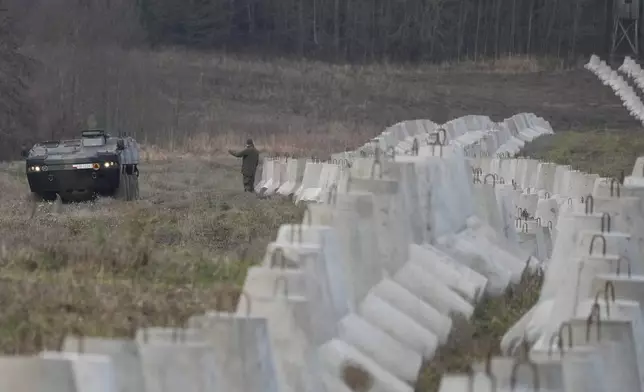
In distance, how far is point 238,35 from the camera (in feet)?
294

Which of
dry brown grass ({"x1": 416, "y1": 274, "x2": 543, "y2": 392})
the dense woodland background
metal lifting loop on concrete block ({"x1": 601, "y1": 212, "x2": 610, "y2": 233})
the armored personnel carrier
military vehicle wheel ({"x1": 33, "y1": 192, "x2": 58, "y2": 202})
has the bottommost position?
military vehicle wheel ({"x1": 33, "y1": 192, "x2": 58, "y2": 202})

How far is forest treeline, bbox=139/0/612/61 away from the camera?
86875 mm

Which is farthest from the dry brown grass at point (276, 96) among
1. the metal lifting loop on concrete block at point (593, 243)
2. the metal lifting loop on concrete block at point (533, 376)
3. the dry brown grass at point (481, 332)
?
the metal lifting loop on concrete block at point (533, 376)

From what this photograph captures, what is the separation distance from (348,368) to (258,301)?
Answer: 0.79 meters

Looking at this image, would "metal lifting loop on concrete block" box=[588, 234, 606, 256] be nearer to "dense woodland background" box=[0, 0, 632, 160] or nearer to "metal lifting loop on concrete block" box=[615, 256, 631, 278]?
"metal lifting loop on concrete block" box=[615, 256, 631, 278]

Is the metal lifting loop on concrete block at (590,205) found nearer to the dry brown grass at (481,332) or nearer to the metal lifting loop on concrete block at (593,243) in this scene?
the metal lifting loop on concrete block at (593,243)

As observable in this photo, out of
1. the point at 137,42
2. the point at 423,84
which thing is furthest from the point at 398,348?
the point at 137,42

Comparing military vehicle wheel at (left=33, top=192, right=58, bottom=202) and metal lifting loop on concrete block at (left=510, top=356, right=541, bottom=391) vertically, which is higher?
metal lifting loop on concrete block at (left=510, top=356, right=541, bottom=391)

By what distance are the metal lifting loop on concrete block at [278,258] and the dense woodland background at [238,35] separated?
1412 inches

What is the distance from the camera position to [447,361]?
1045 cm

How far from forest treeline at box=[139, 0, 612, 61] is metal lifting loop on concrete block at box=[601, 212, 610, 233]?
2931 inches

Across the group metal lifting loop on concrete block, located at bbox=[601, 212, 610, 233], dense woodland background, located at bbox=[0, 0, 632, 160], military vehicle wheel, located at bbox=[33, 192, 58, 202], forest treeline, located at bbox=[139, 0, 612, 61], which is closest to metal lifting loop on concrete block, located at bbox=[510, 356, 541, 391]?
metal lifting loop on concrete block, located at bbox=[601, 212, 610, 233]

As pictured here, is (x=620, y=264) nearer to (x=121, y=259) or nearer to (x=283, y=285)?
(x=283, y=285)

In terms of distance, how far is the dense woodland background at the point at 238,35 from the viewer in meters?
51.5
